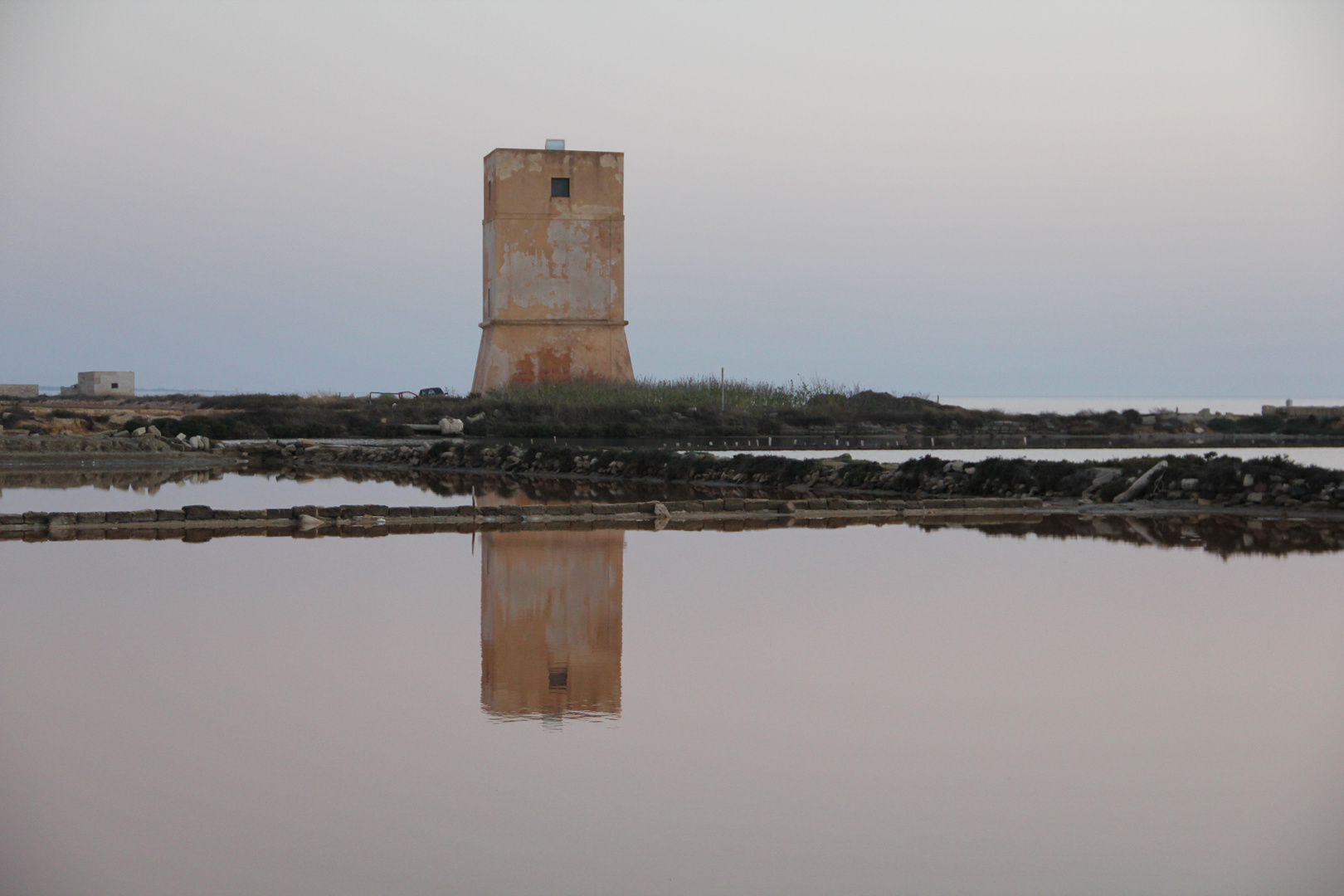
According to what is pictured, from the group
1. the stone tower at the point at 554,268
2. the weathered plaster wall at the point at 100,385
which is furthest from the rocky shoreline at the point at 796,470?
the weathered plaster wall at the point at 100,385

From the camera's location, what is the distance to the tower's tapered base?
2536cm

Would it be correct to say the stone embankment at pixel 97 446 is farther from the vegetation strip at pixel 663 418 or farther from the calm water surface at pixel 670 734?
the calm water surface at pixel 670 734

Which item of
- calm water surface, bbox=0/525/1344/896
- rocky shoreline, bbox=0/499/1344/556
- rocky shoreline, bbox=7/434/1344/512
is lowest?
calm water surface, bbox=0/525/1344/896

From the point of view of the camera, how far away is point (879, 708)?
167 inches

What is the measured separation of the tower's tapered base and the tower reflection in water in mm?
17099

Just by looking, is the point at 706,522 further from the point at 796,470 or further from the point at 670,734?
the point at 670,734

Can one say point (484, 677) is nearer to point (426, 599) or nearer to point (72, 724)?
point (72, 724)

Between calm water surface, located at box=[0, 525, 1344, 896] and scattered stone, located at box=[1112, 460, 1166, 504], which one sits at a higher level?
scattered stone, located at box=[1112, 460, 1166, 504]

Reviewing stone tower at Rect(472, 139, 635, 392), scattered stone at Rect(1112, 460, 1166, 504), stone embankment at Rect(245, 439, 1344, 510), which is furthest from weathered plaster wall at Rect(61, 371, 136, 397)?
scattered stone at Rect(1112, 460, 1166, 504)

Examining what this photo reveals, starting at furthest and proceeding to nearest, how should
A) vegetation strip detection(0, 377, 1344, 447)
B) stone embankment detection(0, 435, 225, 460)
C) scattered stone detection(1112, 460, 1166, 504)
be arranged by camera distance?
vegetation strip detection(0, 377, 1344, 447) → stone embankment detection(0, 435, 225, 460) → scattered stone detection(1112, 460, 1166, 504)

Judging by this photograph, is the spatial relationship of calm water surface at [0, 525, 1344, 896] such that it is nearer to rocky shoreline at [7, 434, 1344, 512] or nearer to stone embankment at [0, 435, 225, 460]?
rocky shoreline at [7, 434, 1344, 512]

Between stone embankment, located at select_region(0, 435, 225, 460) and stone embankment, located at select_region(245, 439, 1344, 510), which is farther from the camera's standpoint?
stone embankment, located at select_region(0, 435, 225, 460)

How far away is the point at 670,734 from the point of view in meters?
3.92

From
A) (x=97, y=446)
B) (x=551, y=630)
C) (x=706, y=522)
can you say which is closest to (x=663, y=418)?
(x=97, y=446)
